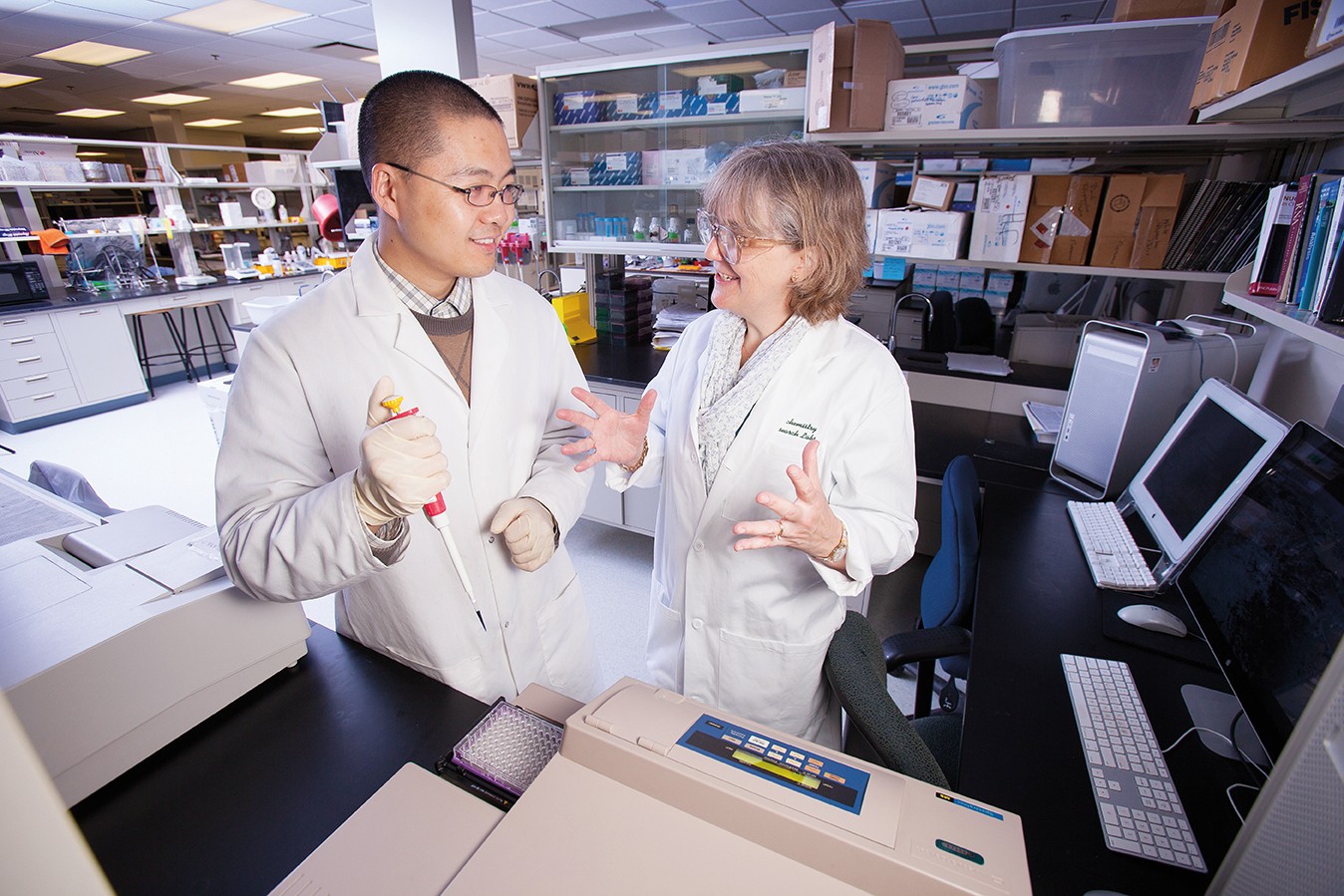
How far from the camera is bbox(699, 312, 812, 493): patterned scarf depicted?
1247mm

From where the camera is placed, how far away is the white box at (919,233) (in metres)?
2.29

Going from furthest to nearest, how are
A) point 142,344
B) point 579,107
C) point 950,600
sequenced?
point 142,344, point 579,107, point 950,600

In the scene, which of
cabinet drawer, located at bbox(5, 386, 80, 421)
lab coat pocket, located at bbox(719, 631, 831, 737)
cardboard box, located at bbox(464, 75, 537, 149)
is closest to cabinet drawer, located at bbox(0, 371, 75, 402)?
cabinet drawer, located at bbox(5, 386, 80, 421)

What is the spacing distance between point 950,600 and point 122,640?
162 cm

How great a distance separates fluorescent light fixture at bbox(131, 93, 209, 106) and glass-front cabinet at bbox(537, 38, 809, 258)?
9006 millimetres

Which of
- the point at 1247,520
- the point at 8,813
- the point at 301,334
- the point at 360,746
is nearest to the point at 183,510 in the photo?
the point at 301,334

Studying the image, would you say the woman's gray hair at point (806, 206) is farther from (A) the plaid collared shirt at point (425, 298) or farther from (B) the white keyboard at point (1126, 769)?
(B) the white keyboard at point (1126, 769)

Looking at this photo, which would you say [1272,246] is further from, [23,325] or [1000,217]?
[23,325]

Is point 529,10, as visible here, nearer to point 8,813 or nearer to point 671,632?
point 671,632

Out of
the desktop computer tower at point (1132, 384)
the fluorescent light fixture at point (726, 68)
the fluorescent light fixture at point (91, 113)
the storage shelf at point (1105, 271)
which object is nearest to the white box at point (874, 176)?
the storage shelf at point (1105, 271)

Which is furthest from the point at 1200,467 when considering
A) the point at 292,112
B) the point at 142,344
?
the point at 292,112

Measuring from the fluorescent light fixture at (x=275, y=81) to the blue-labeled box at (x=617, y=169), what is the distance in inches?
271

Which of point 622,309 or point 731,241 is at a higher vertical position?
point 731,241

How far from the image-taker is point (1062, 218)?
7.17 feet
